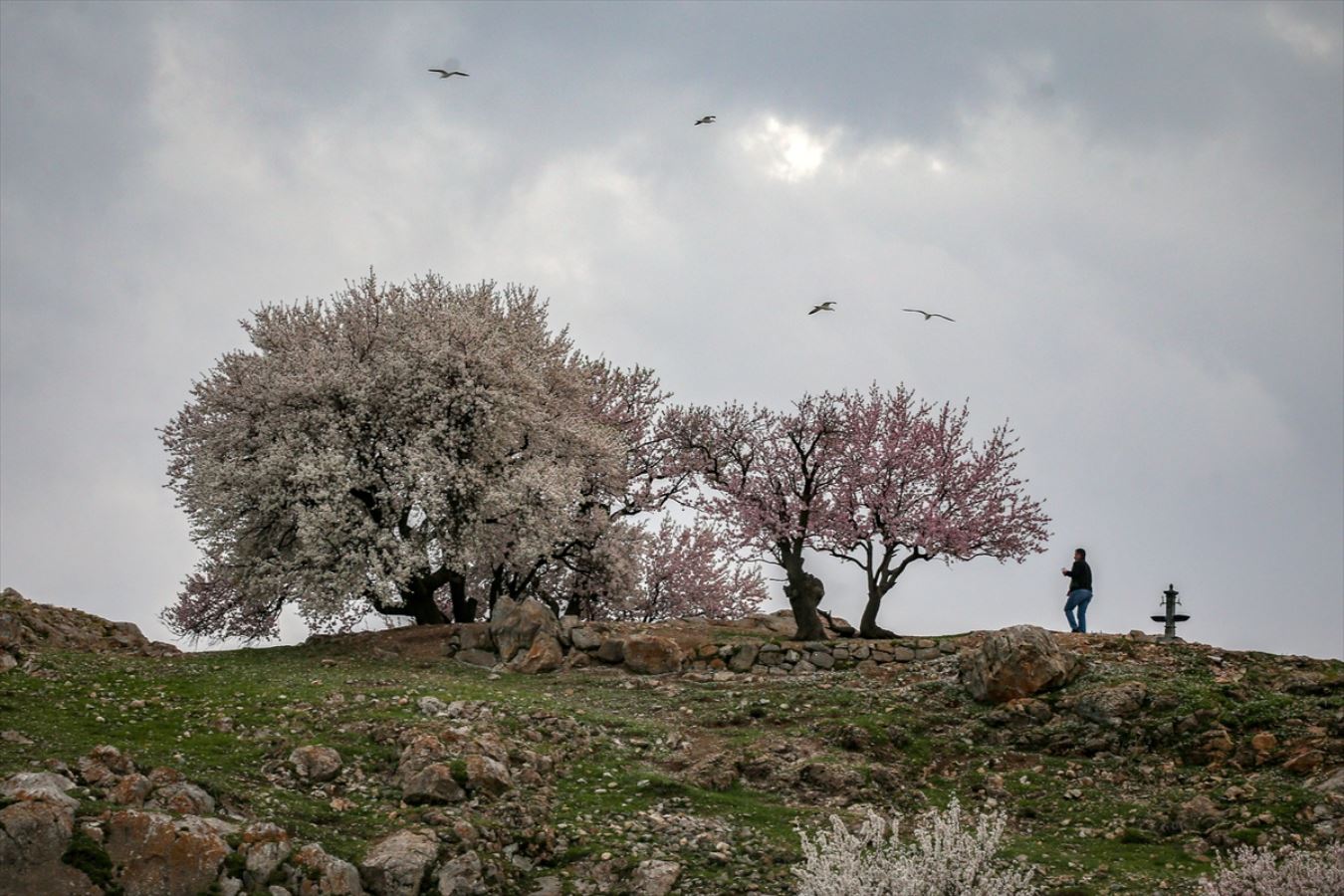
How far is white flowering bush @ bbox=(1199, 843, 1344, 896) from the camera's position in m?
15.9

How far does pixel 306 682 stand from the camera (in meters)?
27.9

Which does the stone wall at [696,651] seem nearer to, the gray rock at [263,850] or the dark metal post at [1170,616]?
the dark metal post at [1170,616]

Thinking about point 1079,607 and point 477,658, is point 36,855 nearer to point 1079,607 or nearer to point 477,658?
point 477,658

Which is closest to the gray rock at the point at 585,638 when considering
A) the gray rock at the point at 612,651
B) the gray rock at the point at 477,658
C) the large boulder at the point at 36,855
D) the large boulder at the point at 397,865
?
the gray rock at the point at 612,651

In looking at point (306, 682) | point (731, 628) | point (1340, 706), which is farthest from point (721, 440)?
point (1340, 706)

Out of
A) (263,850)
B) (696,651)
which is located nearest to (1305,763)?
(696,651)

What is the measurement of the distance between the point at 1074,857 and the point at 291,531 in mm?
26223

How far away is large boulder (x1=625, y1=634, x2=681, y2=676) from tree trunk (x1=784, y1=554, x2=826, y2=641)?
466 centimetres

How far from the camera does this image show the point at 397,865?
17.5 meters

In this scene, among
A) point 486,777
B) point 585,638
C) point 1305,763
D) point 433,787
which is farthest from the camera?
point 585,638

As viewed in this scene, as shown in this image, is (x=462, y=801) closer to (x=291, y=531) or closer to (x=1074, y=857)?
(x=1074, y=857)

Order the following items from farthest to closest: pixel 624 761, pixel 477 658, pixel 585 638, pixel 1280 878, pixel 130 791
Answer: pixel 477 658, pixel 585 638, pixel 624 761, pixel 130 791, pixel 1280 878

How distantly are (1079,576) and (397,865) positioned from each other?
78.8 feet

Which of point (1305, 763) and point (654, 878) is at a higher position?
point (1305, 763)
